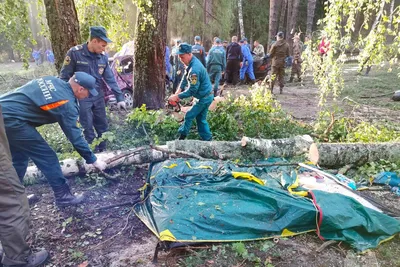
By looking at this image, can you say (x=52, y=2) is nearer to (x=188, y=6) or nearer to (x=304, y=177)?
(x=304, y=177)

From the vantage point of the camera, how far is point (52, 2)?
504cm

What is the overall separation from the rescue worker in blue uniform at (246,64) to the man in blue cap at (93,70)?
288 inches

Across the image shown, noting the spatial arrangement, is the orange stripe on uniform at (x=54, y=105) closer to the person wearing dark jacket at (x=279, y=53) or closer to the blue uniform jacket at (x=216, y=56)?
the blue uniform jacket at (x=216, y=56)

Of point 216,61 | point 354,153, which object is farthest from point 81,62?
point 216,61

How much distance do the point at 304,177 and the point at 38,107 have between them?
3.22 meters

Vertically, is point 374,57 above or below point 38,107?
above

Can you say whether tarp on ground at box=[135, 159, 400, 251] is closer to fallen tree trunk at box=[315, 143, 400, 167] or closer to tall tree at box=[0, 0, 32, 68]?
fallen tree trunk at box=[315, 143, 400, 167]

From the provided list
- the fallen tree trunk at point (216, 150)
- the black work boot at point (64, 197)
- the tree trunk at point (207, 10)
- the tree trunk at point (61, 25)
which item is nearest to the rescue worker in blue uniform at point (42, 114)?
the black work boot at point (64, 197)

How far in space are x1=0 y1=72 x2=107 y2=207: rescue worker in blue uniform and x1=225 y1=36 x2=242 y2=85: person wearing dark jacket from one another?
8.74 metres

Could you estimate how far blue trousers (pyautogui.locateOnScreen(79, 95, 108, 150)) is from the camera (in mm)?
4429

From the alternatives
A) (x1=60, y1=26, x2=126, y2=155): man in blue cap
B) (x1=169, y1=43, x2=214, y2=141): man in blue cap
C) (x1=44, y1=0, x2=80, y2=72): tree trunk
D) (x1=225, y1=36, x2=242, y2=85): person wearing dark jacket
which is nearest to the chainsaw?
(x1=169, y1=43, x2=214, y2=141): man in blue cap

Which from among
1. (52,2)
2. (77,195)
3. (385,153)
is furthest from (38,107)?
(385,153)

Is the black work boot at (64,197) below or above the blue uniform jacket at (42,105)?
below

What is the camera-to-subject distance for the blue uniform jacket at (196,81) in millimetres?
4816
